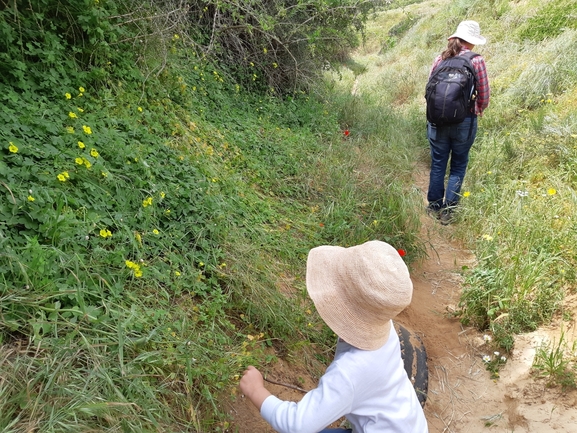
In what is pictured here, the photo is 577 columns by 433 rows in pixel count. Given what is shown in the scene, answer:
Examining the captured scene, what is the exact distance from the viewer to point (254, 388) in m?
1.66

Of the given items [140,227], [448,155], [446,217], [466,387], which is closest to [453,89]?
[448,155]

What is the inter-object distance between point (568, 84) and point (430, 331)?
5.13 metres

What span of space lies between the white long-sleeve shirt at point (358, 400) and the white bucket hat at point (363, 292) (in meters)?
0.07

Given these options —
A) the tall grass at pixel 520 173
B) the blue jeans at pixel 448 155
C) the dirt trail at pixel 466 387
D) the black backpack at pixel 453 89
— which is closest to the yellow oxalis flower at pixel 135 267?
the dirt trail at pixel 466 387

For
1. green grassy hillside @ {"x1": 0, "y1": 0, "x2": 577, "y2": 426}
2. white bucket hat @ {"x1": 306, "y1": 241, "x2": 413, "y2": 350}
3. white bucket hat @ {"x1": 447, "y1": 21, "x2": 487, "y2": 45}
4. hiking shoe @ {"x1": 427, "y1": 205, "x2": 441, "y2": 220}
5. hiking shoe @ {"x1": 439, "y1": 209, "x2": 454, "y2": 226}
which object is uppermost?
white bucket hat @ {"x1": 447, "y1": 21, "x2": 487, "y2": 45}

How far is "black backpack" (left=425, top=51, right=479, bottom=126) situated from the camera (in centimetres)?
421

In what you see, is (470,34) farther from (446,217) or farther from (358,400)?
(358,400)

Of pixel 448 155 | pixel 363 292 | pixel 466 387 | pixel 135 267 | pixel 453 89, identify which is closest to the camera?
pixel 363 292

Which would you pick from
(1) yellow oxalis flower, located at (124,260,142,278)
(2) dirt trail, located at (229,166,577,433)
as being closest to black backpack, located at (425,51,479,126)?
(2) dirt trail, located at (229,166,577,433)

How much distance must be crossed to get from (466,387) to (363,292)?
182cm

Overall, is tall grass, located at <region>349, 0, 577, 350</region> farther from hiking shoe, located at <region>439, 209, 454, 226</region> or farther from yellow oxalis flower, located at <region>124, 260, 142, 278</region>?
yellow oxalis flower, located at <region>124, 260, 142, 278</region>

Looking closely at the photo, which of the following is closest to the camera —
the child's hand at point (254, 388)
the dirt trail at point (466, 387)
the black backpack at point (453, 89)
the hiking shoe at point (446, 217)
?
the child's hand at point (254, 388)

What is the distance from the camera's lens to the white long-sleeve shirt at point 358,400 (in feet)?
4.76

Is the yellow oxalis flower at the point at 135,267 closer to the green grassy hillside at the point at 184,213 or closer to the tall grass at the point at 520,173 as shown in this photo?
the green grassy hillside at the point at 184,213
